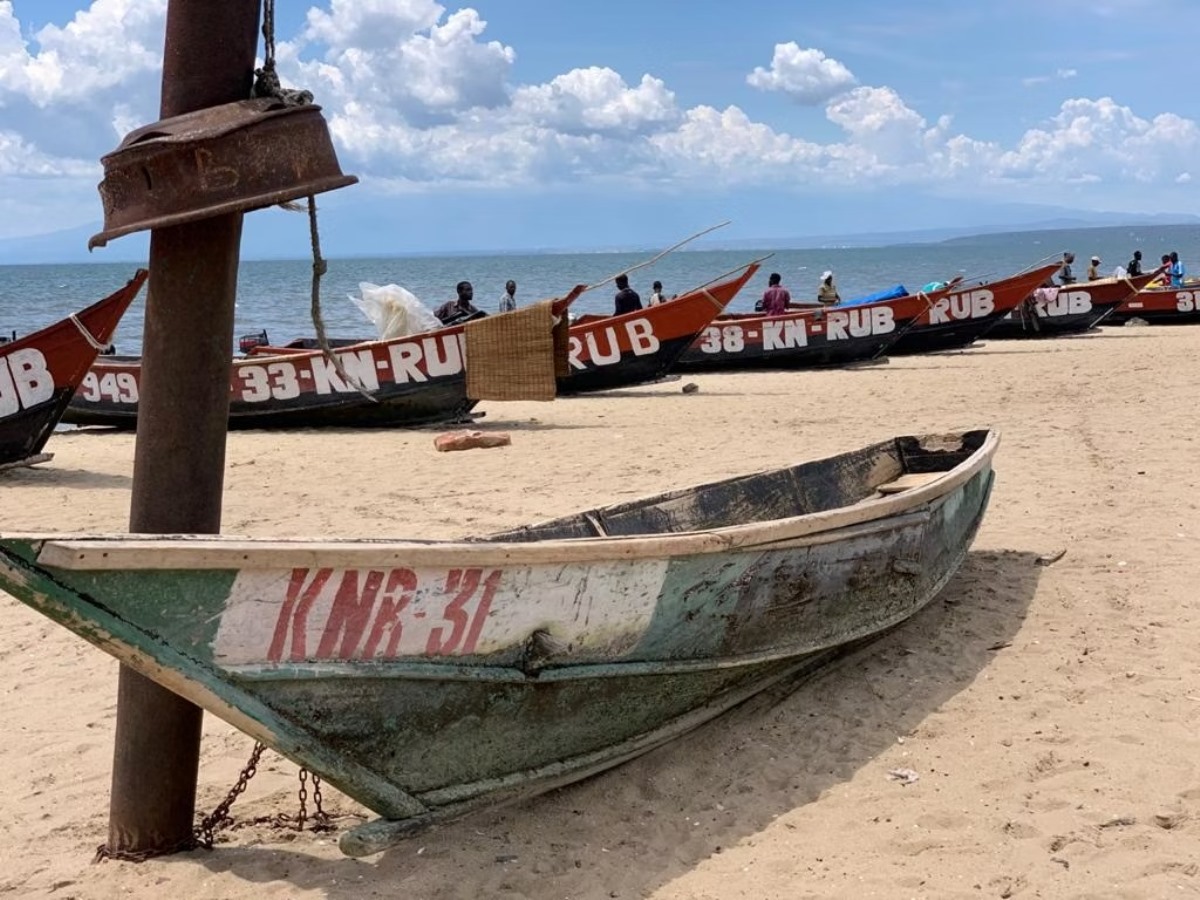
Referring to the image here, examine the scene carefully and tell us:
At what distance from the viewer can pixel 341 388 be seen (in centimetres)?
1399

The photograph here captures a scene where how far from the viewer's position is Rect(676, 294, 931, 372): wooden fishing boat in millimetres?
20188

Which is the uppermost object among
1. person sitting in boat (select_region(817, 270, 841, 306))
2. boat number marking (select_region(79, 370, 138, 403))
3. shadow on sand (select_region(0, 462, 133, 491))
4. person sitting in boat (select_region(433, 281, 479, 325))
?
person sitting in boat (select_region(817, 270, 841, 306))

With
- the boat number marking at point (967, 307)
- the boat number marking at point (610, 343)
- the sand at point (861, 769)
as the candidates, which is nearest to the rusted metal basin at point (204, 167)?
the sand at point (861, 769)

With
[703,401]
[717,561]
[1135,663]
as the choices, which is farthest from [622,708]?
[703,401]

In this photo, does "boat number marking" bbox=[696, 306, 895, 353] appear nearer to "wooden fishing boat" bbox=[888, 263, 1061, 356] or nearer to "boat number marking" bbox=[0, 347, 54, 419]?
"wooden fishing boat" bbox=[888, 263, 1061, 356]

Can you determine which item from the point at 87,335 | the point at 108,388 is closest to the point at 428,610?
the point at 87,335

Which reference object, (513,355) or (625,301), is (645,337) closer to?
(625,301)

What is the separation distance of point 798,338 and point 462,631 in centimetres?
1704

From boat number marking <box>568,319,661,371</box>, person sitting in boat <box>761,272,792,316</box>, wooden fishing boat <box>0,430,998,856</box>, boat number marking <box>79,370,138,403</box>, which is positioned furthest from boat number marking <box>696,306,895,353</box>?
wooden fishing boat <box>0,430,998,856</box>

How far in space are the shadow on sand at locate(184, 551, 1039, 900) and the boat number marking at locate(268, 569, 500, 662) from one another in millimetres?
699

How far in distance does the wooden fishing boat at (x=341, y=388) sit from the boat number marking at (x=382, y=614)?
9.71 metres

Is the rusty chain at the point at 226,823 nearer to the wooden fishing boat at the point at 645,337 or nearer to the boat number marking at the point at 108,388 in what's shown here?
the boat number marking at the point at 108,388

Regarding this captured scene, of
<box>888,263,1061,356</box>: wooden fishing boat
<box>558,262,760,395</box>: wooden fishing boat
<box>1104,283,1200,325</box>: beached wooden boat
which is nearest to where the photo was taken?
<box>558,262,760,395</box>: wooden fishing boat

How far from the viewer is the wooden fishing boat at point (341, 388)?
44.9ft
